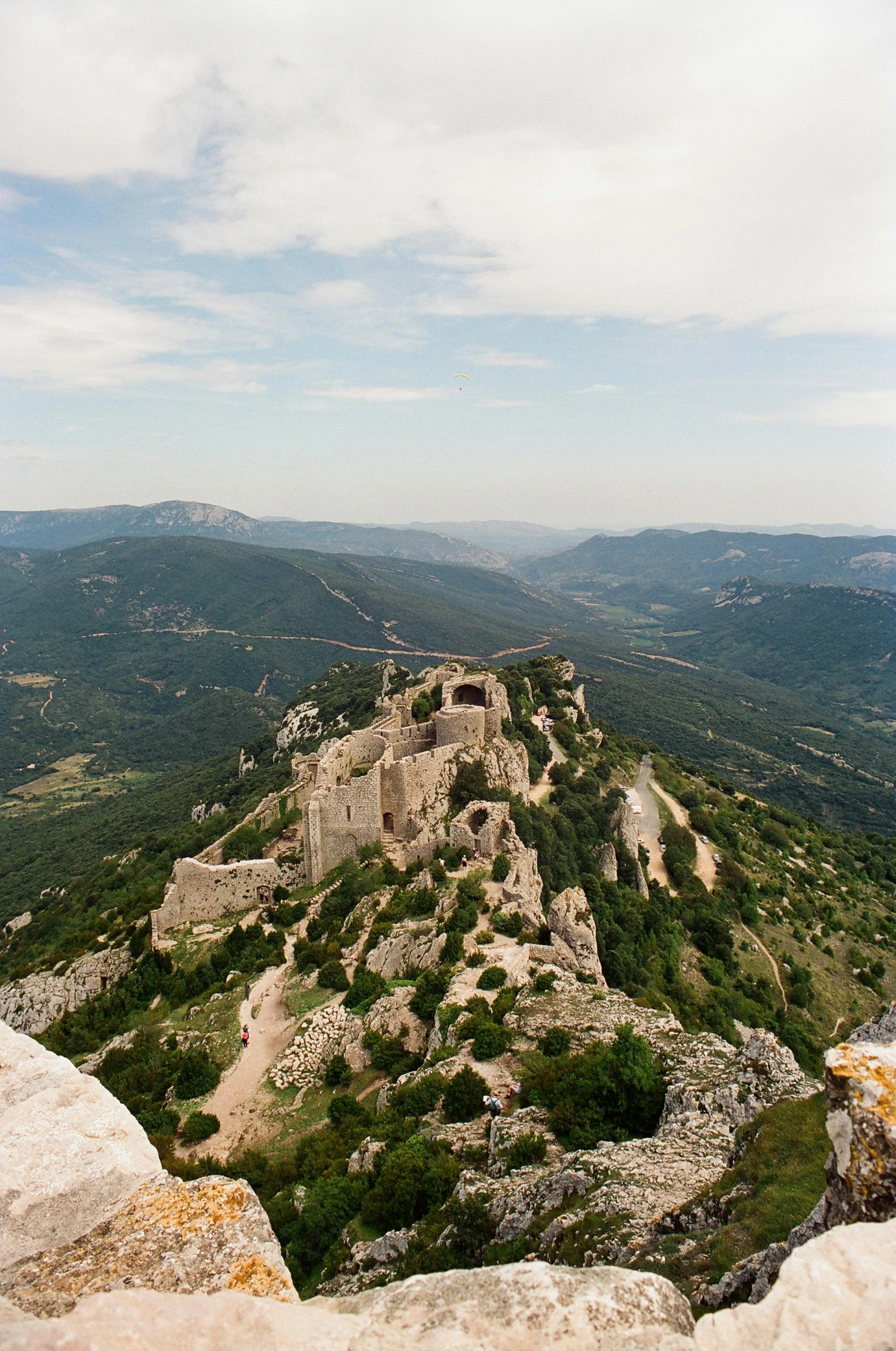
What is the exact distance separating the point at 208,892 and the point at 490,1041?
50.5 ft

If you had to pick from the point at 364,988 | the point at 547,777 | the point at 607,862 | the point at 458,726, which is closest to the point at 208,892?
the point at 364,988

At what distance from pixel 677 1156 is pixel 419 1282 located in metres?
8.54

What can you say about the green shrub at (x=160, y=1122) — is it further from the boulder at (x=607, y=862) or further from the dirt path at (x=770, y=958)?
the dirt path at (x=770, y=958)

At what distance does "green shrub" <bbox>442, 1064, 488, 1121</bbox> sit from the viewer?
1548cm

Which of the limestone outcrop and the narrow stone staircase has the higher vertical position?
the narrow stone staircase

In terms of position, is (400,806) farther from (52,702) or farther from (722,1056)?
(52,702)

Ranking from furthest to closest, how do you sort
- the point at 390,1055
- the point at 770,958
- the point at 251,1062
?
the point at 770,958, the point at 251,1062, the point at 390,1055

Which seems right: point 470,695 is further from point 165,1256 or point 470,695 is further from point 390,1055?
point 165,1256

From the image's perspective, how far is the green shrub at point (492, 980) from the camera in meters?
20.7

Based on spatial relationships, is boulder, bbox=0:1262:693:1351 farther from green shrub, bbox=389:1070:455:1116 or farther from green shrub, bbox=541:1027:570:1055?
green shrub, bbox=541:1027:570:1055

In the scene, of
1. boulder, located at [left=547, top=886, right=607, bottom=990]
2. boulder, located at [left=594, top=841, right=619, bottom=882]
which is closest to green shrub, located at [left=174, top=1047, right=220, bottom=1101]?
boulder, located at [left=547, top=886, right=607, bottom=990]

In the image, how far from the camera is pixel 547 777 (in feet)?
159

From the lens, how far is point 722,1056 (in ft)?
46.0

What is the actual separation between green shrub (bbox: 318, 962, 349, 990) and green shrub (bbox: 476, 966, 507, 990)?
4823 millimetres
